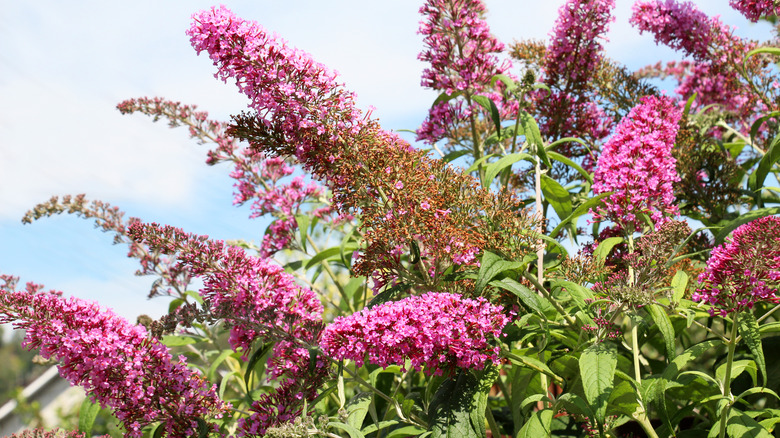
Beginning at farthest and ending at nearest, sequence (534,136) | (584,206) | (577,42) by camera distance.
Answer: (577,42)
(534,136)
(584,206)

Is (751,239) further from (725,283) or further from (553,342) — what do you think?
(553,342)

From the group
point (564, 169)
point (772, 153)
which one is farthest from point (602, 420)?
point (564, 169)

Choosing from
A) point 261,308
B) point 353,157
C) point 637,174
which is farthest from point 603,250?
point 261,308

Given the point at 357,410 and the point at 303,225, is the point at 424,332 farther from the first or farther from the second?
the point at 303,225

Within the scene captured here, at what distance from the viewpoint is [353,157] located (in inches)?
82.4

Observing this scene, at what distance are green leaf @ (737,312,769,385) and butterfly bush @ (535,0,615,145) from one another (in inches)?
64.1

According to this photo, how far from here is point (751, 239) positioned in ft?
5.82

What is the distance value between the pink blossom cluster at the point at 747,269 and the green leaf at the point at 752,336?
90mm

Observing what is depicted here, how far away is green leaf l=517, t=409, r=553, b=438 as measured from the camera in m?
1.90

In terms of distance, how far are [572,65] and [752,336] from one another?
193 centimetres

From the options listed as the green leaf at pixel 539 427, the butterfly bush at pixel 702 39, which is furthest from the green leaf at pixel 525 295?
the butterfly bush at pixel 702 39

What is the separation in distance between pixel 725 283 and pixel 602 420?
558mm

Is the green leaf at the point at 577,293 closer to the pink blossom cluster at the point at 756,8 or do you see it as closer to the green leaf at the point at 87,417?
the pink blossom cluster at the point at 756,8

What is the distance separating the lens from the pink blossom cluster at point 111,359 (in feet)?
6.78
